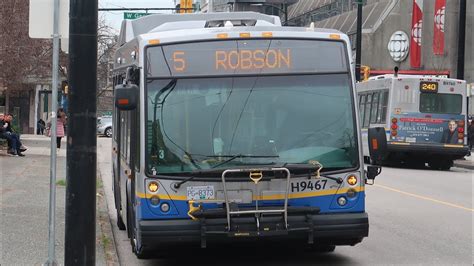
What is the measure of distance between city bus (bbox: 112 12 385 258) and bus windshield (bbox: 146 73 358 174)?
0.01m

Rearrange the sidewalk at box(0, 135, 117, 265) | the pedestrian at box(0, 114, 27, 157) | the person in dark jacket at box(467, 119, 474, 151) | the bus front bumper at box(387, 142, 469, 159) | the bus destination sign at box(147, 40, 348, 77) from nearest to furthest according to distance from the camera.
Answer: the bus destination sign at box(147, 40, 348, 77) → the sidewalk at box(0, 135, 117, 265) → the pedestrian at box(0, 114, 27, 157) → the bus front bumper at box(387, 142, 469, 159) → the person in dark jacket at box(467, 119, 474, 151)

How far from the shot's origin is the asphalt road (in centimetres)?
812

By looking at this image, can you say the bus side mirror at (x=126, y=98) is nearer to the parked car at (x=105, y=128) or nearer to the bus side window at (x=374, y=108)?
the bus side window at (x=374, y=108)

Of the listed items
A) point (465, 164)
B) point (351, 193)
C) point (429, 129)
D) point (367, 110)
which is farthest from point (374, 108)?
point (351, 193)

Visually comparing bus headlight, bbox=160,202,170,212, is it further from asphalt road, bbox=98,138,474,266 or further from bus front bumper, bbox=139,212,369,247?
asphalt road, bbox=98,138,474,266

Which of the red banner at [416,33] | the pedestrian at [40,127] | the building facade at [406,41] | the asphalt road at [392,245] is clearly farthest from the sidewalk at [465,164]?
the pedestrian at [40,127]

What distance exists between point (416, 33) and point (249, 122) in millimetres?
40333

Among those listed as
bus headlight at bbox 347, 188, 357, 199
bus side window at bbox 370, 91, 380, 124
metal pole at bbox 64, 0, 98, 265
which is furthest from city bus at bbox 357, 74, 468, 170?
metal pole at bbox 64, 0, 98, 265

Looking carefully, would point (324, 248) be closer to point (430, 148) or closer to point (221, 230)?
point (221, 230)

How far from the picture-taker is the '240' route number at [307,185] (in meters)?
6.86

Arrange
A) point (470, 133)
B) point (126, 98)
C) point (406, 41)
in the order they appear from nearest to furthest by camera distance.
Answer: point (126, 98)
point (470, 133)
point (406, 41)

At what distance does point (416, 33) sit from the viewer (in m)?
44.9

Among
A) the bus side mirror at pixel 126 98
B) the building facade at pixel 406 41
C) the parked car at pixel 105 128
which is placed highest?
the building facade at pixel 406 41

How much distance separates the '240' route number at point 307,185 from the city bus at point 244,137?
0.01m
